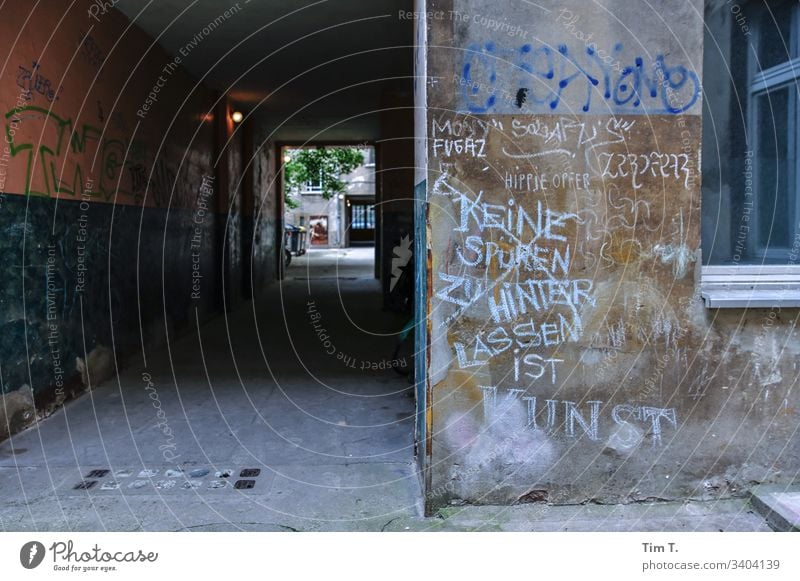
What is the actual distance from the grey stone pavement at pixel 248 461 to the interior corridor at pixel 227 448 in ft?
0.04

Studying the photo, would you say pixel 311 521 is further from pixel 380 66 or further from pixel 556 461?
pixel 380 66

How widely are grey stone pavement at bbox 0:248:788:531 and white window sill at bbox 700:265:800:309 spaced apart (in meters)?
1.09

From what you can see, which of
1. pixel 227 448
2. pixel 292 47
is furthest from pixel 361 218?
pixel 227 448

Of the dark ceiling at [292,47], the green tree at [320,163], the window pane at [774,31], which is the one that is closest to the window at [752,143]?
the window pane at [774,31]

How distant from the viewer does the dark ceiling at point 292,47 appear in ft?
22.1

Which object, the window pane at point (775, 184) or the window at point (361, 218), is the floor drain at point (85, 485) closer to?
the window pane at point (775, 184)

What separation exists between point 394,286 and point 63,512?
7506mm

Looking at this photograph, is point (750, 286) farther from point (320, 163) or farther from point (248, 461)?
point (320, 163)

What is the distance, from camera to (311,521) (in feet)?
11.5

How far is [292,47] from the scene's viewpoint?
7934mm

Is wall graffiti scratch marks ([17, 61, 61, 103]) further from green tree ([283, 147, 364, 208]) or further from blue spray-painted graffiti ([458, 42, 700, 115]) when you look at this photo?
green tree ([283, 147, 364, 208])

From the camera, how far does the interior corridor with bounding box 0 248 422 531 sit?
3598 mm

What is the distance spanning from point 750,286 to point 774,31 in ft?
4.99

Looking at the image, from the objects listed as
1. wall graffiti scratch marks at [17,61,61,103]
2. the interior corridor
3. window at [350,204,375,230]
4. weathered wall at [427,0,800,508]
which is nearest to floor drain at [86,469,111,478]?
the interior corridor
